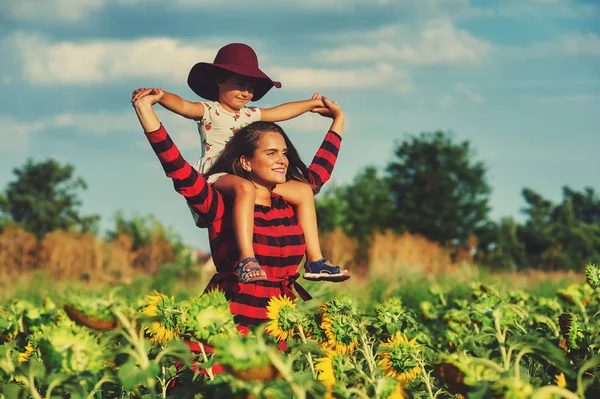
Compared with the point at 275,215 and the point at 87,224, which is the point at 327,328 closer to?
the point at 275,215

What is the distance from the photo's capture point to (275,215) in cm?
373

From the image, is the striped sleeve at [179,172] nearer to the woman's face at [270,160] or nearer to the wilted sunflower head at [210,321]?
the woman's face at [270,160]

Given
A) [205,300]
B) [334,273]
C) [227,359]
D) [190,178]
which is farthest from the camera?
[334,273]

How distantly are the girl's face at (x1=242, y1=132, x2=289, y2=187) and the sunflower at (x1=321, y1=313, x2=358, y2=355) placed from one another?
1013 millimetres

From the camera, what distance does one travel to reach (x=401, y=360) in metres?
2.63

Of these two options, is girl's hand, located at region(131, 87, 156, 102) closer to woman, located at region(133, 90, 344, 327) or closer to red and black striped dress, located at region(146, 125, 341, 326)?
woman, located at region(133, 90, 344, 327)

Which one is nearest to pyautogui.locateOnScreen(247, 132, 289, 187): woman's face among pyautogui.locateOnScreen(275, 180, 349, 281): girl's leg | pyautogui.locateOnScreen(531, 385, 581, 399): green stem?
pyautogui.locateOnScreen(275, 180, 349, 281): girl's leg

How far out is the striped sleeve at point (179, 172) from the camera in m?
3.33

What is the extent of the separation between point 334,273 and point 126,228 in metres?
24.1

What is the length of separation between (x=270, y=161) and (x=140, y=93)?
2.01 feet

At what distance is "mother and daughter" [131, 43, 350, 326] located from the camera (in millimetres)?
3414

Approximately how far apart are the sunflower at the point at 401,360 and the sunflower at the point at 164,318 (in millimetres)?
656

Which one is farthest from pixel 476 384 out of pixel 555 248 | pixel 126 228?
pixel 555 248

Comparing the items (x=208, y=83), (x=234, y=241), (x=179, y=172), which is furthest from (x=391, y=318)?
(x=208, y=83)
